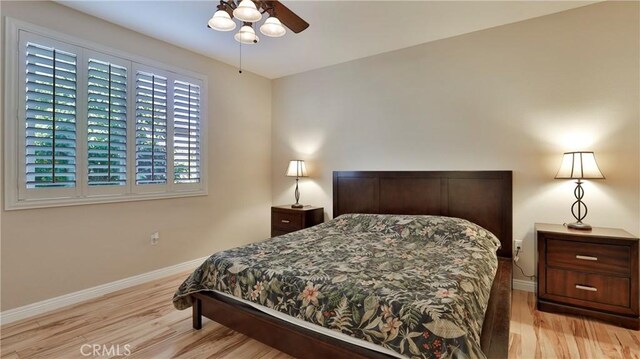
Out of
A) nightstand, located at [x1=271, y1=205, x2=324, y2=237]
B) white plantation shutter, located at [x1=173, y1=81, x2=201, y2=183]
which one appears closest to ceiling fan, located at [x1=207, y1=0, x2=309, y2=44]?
white plantation shutter, located at [x1=173, y1=81, x2=201, y2=183]

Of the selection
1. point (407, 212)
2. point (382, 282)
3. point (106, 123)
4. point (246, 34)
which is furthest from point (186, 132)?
point (382, 282)

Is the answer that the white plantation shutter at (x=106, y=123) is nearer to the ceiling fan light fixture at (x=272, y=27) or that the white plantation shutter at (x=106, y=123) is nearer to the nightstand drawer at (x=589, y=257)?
the ceiling fan light fixture at (x=272, y=27)

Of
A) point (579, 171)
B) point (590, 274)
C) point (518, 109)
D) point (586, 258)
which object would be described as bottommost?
point (590, 274)

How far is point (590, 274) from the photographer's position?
233 centimetres

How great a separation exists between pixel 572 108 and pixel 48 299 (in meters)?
4.80

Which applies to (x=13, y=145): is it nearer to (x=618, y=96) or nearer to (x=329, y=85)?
(x=329, y=85)

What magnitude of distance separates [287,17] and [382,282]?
179 cm

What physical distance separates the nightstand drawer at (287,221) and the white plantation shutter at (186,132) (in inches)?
43.0

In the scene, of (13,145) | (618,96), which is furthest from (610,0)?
(13,145)

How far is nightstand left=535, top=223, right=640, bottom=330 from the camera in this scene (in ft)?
7.27

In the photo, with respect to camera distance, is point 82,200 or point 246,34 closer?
point 246,34

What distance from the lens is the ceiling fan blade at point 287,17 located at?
1.93 metres

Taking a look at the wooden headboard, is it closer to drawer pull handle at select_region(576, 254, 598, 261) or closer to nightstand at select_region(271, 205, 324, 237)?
nightstand at select_region(271, 205, 324, 237)

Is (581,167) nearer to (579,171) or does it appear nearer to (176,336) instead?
(579,171)
